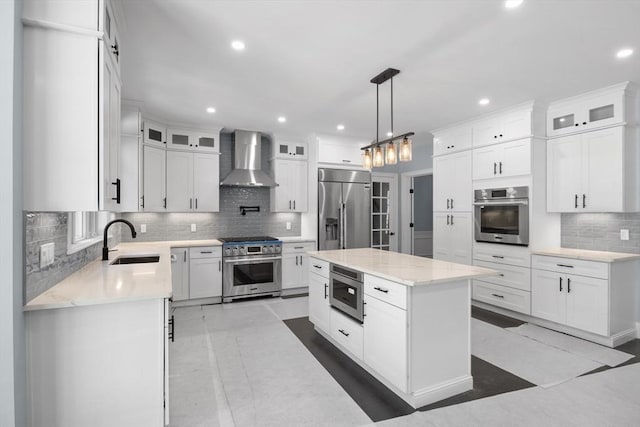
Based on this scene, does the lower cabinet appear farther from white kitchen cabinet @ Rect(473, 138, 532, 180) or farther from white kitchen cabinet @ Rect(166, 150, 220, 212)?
white kitchen cabinet @ Rect(473, 138, 532, 180)

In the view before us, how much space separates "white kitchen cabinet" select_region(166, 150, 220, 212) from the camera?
4.77 metres

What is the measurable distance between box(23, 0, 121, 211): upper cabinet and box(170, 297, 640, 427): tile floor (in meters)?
1.59

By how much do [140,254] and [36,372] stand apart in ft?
6.42

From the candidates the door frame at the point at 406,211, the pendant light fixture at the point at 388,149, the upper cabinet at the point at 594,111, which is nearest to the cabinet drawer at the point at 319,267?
the pendant light fixture at the point at 388,149

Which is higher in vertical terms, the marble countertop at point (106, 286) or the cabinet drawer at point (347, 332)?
the marble countertop at point (106, 286)

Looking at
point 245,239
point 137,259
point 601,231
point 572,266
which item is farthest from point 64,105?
point 601,231

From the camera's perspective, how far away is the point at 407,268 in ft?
8.34

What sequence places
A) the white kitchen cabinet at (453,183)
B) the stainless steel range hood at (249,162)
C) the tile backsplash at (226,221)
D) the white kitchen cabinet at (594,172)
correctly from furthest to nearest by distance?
the stainless steel range hood at (249,162) < the tile backsplash at (226,221) < the white kitchen cabinet at (453,183) < the white kitchen cabinet at (594,172)

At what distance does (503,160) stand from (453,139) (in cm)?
86

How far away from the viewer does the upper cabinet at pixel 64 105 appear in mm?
1500

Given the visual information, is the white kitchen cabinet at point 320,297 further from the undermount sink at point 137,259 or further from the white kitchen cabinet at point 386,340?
the undermount sink at point 137,259

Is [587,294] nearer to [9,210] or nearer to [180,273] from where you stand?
[9,210]

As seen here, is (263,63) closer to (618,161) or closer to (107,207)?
(107,207)

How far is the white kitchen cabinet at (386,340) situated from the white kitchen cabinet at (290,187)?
3.16 metres
